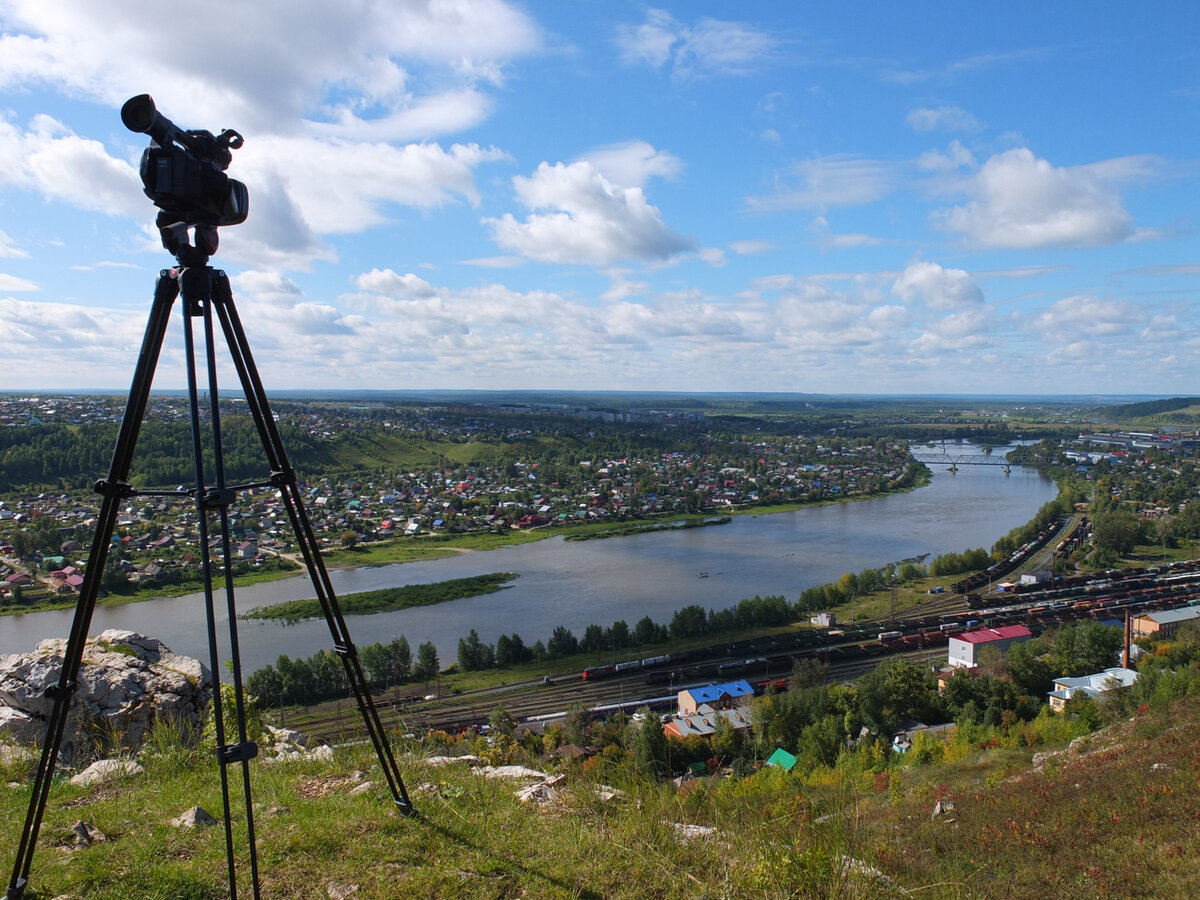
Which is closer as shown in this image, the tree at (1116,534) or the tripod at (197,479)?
the tripod at (197,479)

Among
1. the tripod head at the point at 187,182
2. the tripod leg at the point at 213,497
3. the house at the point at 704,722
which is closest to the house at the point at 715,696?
the house at the point at 704,722

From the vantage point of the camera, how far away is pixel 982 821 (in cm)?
352

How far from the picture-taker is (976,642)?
13172 millimetres

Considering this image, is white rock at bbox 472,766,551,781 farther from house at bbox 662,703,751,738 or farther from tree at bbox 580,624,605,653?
tree at bbox 580,624,605,653

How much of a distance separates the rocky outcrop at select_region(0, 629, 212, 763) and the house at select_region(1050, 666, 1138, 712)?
390 inches

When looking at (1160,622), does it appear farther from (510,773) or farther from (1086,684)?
(510,773)

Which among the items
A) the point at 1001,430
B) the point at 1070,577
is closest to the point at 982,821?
the point at 1070,577

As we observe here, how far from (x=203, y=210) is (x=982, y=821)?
4.13 meters

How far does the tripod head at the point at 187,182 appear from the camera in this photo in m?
1.36

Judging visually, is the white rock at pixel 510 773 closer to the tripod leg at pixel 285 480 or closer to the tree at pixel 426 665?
the tripod leg at pixel 285 480

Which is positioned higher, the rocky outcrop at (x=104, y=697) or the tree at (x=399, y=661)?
the rocky outcrop at (x=104, y=697)

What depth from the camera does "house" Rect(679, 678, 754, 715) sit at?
35.0ft

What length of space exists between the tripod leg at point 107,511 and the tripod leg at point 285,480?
105mm

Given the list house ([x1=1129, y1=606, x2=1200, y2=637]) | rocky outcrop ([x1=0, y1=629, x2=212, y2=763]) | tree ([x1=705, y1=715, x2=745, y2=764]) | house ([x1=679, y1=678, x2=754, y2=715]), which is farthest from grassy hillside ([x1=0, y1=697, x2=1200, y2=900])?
house ([x1=1129, y1=606, x2=1200, y2=637])
